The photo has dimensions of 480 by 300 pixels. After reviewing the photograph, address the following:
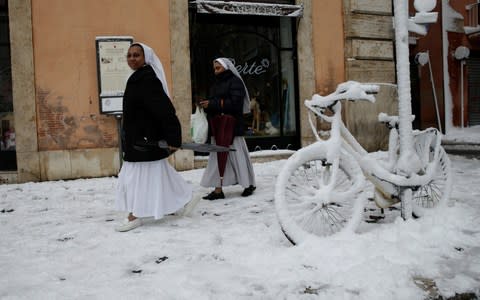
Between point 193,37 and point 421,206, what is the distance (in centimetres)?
616

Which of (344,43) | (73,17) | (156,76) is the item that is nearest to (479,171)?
(344,43)

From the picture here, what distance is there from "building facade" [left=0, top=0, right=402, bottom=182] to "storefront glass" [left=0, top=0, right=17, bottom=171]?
18mm

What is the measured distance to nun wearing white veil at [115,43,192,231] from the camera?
4223 millimetres

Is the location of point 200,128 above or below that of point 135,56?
below

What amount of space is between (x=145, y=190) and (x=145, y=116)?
0.72 meters

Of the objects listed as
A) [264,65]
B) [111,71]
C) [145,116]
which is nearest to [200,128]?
[145,116]

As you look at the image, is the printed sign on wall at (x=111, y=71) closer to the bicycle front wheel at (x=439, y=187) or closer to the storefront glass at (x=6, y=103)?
the storefront glass at (x=6, y=103)

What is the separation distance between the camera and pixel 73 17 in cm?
788

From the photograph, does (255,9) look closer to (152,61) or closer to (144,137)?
(152,61)

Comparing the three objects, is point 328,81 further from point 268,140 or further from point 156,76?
point 156,76

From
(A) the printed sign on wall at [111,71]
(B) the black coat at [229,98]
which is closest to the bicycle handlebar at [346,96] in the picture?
(B) the black coat at [229,98]

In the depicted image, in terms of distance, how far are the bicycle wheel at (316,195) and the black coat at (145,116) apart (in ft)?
4.55

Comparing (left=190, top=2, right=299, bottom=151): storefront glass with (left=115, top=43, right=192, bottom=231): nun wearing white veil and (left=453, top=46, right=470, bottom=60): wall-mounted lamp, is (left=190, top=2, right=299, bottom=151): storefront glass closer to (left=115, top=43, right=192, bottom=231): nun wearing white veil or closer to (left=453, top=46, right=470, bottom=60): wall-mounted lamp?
(left=115, top=43, right=192, bottom=231): nun wearing white veil

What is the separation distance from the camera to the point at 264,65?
9680 millimetres
